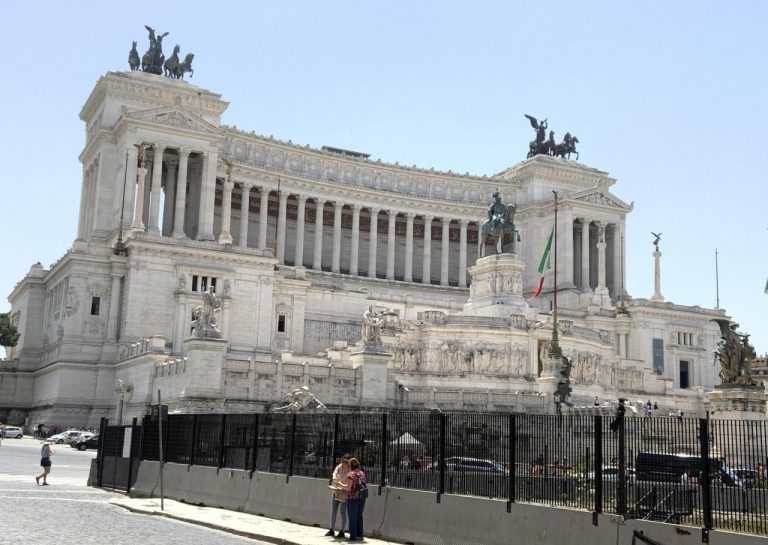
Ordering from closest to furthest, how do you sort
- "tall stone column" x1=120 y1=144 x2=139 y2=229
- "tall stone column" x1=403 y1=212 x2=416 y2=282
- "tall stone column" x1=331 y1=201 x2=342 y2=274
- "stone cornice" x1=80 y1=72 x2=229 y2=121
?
"tall stone column" x1=120 y1=144 x2=139 y2=229, "stone cornice" x1=80 y1=72 x2=229 y2=121, "tall stone column" x1=331 y1=201 x2=342 y2=274, "tall stone column" x1=403 y1=212 x2=416 y2=282

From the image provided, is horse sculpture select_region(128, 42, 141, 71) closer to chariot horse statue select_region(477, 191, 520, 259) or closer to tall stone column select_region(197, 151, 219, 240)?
tall stone column select_region(197, 151, 219, 240)

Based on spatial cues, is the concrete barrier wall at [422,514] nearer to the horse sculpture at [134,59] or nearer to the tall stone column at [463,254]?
the horse sculpture at [134,59]

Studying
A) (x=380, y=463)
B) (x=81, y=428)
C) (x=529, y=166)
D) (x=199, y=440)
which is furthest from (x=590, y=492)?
(x=529, y=166)

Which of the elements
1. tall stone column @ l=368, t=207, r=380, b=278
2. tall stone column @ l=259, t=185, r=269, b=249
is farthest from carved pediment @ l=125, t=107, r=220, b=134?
tall stone column @ l=368, t=207, r=380, b=278

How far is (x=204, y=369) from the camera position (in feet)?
157

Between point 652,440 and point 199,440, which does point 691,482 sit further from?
point 199,440

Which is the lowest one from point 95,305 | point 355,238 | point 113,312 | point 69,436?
point 69,436

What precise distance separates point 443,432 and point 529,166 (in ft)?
293

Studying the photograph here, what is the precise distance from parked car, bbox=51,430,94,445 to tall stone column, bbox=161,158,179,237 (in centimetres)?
3076

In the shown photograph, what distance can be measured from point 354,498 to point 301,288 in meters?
53.9

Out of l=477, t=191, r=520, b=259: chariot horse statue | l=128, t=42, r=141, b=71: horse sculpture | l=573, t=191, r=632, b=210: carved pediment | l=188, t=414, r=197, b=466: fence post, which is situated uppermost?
l=128, t=42, r=141, b=71: horse sculpture

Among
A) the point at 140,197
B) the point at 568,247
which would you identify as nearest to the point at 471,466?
the point at 140,197

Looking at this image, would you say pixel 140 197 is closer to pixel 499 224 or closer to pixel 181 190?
pixel 181 190

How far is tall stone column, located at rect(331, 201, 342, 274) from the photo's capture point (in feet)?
325
